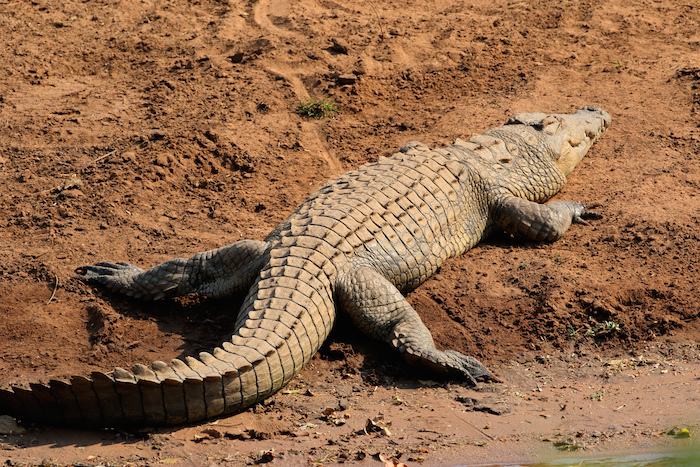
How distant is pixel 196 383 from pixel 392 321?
1489 mm

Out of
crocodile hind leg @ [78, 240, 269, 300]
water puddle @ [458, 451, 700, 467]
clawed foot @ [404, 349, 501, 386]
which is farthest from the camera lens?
crocodile hind leg @ [78, 240, 269, 300]

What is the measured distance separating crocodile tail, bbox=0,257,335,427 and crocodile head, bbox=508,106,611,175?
11.4ft

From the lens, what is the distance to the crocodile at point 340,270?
3574 mm

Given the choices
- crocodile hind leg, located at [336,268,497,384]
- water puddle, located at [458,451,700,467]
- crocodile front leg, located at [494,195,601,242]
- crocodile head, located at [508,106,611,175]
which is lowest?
water puddle, located at [458,451,700,467]

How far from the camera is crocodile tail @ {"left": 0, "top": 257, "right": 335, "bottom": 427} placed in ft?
11.5

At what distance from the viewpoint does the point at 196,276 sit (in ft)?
16.3

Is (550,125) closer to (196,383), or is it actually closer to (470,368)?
A: (470,368)

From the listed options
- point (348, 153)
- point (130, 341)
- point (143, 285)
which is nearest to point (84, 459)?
point (130, 341)

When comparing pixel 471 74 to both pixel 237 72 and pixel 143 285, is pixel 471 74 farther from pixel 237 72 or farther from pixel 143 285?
pixel 143 285

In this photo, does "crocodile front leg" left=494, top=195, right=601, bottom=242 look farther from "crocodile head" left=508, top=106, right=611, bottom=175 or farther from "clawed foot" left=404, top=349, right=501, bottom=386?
"clawed foot" left=404, top=349, right=501, bottom=386

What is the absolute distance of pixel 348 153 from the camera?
7.04 metres

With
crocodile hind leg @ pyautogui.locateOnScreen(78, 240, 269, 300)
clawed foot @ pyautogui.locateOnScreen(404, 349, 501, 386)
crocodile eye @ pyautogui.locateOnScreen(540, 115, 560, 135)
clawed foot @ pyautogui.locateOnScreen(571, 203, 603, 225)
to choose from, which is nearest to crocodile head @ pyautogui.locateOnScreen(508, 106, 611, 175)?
crocodile eye @ pyautogui.locateOnScreen(540, 115, 560, 135)

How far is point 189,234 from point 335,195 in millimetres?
1402

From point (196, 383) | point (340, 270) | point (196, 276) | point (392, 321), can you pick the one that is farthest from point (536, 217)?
point (196, 383)
